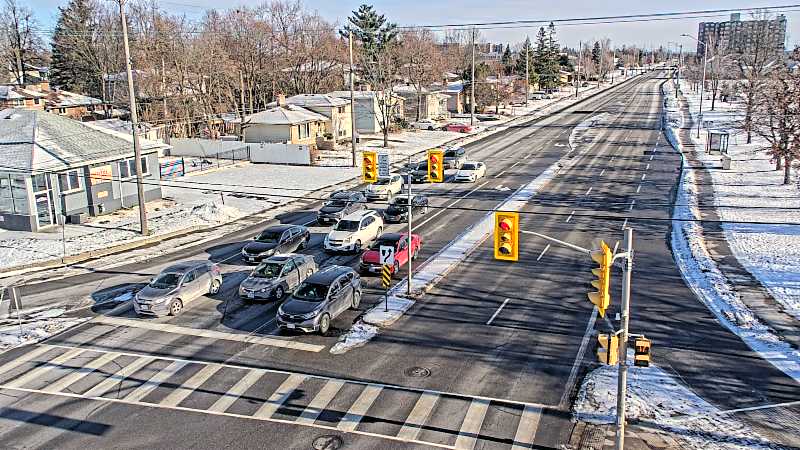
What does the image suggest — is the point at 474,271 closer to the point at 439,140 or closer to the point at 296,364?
the point at 296,364

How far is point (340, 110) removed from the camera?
7406 cm

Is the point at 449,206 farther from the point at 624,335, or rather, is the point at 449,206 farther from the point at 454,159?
the point at 624,335

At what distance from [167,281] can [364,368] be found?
9.75 m

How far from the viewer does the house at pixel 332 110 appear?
235 ft

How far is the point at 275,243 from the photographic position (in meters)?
31.6

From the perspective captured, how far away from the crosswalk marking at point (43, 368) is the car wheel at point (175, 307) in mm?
3650

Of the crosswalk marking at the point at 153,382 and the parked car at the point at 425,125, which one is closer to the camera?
the crosswalk marking at the point at 153,382

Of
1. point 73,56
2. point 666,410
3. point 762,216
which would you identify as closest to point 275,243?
point 666,410

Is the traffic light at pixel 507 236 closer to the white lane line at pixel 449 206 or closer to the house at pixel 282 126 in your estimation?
the white lane line at pixel 449 206

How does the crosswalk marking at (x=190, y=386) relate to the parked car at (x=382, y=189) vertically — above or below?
below

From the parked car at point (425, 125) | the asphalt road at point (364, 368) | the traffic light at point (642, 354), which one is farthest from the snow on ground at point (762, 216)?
the parked car at point (425, 125)

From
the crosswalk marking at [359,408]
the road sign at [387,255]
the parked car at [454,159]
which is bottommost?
the crosswalk marking at [359,408]

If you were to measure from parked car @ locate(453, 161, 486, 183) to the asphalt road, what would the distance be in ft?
66.6

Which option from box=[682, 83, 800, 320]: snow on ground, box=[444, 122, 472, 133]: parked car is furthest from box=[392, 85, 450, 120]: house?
box=[682, 83, 800, 320]: snow on ground
